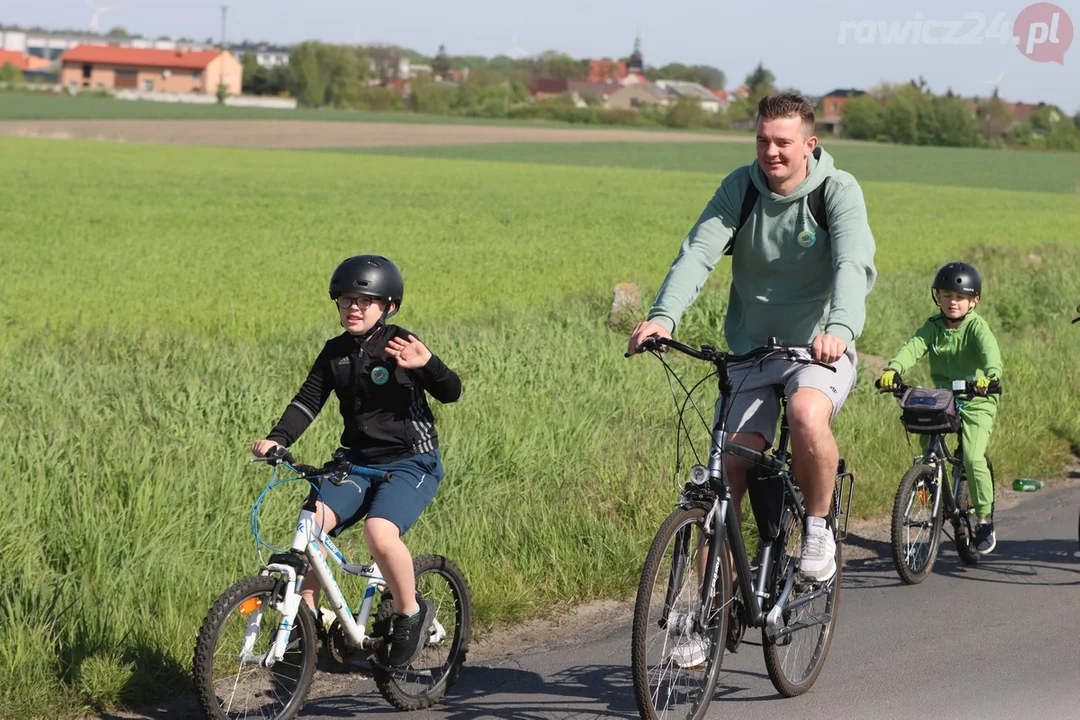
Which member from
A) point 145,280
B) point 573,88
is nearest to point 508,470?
point 145,280

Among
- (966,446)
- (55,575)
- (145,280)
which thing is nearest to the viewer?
(55,575)

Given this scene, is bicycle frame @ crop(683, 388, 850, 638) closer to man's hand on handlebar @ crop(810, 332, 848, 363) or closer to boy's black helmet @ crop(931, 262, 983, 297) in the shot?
man's hand on handlebar @ crop(810, 332, 848, 363)

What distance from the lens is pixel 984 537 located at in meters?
7.33

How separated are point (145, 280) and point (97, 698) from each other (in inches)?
583

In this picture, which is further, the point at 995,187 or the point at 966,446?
the point at 995,187

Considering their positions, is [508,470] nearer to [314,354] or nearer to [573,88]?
[314,354]

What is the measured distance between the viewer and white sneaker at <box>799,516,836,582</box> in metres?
4.93

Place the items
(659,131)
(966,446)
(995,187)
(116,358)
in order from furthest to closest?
(659,131) → (995,187) → (116,358) → (966,446)

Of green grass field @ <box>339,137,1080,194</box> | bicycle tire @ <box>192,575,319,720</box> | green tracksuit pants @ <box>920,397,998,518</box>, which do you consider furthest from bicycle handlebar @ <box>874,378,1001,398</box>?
green grass field @ <box>339,137,1080,194</box>

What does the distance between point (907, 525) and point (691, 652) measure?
2767 mm

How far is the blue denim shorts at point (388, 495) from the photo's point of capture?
4.59 metres

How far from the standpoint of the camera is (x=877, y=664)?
5.43 m

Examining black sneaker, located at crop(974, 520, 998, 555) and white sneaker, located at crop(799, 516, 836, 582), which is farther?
black sneaker, located at crop(974, 520, 998, 555)

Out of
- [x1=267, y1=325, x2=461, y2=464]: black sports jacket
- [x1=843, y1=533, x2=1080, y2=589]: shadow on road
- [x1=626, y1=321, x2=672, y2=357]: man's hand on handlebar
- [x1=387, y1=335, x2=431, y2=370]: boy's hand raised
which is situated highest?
[x1=626, y1=321, x2=672, y2=357]: man's hand on handlebar
